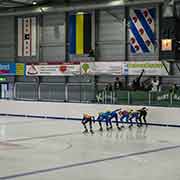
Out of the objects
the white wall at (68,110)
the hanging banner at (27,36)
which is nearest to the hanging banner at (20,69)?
the hanging banner at (27,36)

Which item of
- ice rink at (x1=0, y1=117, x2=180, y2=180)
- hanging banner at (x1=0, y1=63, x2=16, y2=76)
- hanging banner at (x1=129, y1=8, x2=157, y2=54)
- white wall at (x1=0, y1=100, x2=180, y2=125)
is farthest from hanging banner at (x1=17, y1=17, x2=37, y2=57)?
ice rink at (x1=0, y1=117, x2=180, y2=180)

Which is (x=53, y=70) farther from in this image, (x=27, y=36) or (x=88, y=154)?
(x=88, y=154)

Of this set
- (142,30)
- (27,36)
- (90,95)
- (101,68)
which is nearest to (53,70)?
(27,36)

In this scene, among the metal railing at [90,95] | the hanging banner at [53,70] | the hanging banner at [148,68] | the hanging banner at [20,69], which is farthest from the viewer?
the hanging banner at [20,69]

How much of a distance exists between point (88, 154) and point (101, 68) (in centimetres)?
1751

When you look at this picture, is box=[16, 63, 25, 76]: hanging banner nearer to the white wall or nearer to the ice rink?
the white wall

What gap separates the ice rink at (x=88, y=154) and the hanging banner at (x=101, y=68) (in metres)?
10.0

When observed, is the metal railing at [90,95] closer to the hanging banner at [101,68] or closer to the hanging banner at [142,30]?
the hanging banner at [101,68]

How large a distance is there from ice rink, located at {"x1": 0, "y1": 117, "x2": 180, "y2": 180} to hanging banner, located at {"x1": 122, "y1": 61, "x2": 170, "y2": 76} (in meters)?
8.18

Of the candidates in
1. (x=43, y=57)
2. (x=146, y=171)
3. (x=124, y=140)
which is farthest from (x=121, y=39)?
(x=146, y=171)

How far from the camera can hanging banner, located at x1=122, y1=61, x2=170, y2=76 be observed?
86.4ft

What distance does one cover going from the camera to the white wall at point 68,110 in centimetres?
2150

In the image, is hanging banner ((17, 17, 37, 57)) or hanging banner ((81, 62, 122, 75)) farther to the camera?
hanging banner ((17, 17, 37, 57))

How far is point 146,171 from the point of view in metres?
9.50
